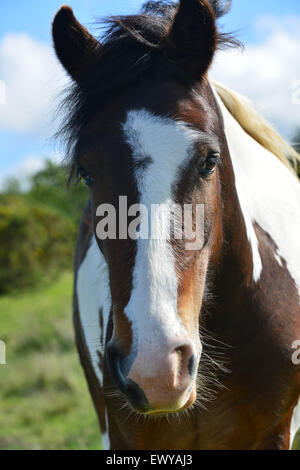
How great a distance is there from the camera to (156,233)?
1.82 meters

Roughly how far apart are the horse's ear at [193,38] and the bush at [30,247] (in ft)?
45.3

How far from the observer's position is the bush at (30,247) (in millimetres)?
15391

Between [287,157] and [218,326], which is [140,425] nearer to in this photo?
[218,326]

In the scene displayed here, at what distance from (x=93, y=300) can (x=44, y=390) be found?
507 centimetres

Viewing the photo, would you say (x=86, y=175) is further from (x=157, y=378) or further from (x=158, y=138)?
(x=157, y=378)

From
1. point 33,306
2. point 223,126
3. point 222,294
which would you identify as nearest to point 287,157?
point 223,126

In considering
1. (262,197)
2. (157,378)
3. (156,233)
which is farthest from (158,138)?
(262,197)

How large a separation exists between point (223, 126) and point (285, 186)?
0.73 meters

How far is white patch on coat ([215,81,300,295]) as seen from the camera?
2.59 meters

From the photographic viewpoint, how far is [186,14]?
219 centimetres

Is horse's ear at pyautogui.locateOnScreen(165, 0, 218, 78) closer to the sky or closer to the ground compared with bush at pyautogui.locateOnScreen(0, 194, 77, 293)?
closer to the ground

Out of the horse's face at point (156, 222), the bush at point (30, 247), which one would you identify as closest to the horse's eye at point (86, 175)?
the horse's face at point (156, 222)

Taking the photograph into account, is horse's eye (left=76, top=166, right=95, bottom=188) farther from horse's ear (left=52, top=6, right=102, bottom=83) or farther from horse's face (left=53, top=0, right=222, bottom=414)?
horse's ear (left=52, top=6, right=102, bottom=83)

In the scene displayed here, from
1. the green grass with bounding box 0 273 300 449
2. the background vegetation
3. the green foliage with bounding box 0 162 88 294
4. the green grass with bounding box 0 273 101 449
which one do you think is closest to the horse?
the background vegetation
